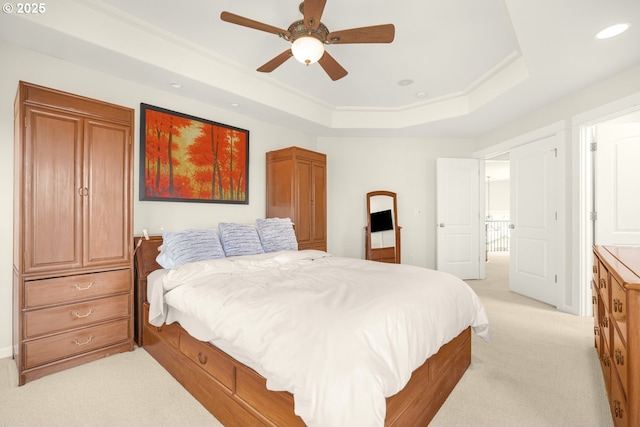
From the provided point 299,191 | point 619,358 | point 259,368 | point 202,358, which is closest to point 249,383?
point 259,368

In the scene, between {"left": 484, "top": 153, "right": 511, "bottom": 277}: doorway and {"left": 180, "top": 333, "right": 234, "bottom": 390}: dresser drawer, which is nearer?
{"left": 180, "top": 333, "right": 234, "bottom": 390}: dresser drawer

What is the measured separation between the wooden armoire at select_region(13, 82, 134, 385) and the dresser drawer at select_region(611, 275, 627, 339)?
3.22 meters

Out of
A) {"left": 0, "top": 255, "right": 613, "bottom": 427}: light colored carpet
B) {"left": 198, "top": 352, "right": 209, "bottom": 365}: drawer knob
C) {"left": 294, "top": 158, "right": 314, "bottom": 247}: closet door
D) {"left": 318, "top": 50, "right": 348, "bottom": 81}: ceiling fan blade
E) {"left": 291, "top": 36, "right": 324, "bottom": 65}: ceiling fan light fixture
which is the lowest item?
{"left": 0, "top": 255, "right": 613, "bottom": 427}: light colored carpet

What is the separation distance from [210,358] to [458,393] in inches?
62.8

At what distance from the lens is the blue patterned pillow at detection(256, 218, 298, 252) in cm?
334

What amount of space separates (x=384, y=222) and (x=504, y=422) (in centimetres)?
379

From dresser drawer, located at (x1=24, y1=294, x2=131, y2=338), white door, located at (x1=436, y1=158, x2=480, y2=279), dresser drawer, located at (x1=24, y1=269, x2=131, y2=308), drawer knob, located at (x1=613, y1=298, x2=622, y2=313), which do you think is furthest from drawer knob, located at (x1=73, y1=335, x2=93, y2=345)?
white door, located at (x1=436, y1=158, x2=480, y2=279)

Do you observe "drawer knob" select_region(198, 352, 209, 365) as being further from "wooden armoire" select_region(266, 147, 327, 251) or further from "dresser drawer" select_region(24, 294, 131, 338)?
"wooden armoire" select_region(266, 147, 327, 251)

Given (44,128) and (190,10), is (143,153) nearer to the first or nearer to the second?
(44,128)

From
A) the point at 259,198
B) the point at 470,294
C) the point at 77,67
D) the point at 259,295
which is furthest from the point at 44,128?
the point at 470,294

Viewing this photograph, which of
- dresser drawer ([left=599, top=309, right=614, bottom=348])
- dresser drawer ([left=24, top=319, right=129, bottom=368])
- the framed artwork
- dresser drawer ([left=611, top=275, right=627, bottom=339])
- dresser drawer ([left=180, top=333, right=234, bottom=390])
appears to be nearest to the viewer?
dresser drawer ([left=611, top=275, right=627, bottom=339])

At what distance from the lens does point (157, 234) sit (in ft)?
10.4

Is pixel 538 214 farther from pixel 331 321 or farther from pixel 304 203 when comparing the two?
pixel 331 321

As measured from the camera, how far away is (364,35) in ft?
7.19
